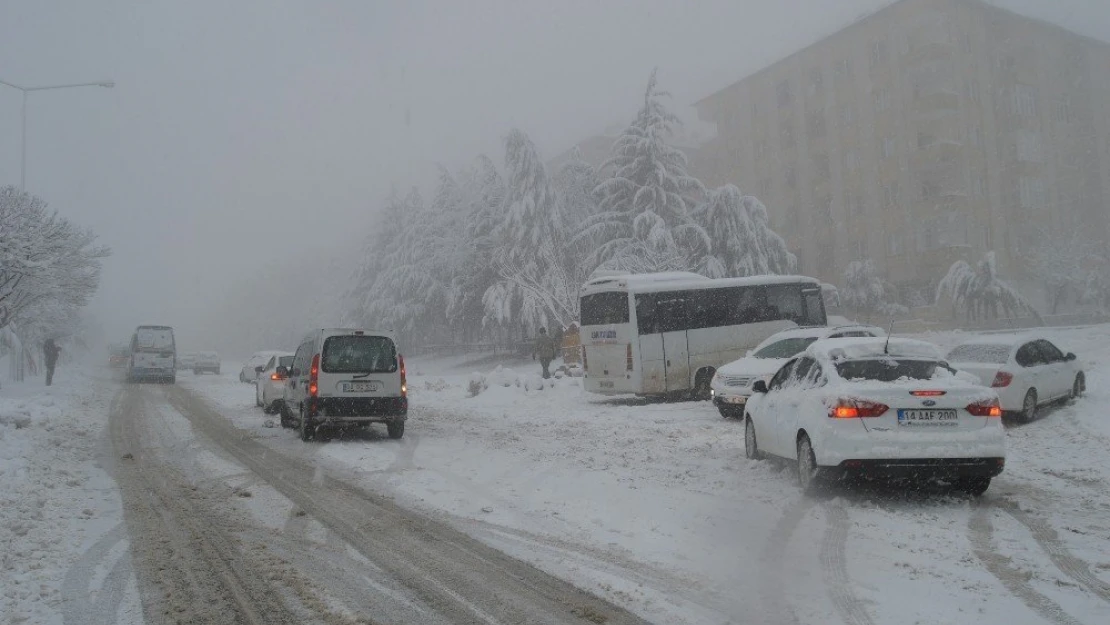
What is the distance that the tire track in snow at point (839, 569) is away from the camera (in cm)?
491

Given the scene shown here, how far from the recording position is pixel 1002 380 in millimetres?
13875

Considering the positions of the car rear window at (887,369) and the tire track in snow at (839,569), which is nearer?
the tire track in snow at (839,569)

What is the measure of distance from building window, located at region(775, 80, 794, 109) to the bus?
146ft

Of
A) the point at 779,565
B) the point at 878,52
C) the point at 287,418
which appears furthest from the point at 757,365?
the point at 878,52

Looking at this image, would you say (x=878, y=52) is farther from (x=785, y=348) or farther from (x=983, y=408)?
(x=983, y=408)

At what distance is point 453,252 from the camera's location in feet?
156

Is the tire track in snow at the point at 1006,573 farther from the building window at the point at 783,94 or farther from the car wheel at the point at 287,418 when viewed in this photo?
the building window at the point at 783,94

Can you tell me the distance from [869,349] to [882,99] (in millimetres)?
51093

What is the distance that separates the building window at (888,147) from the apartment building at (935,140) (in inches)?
6.5

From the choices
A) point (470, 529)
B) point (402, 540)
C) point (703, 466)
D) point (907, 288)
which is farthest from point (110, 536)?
point (907, 288)

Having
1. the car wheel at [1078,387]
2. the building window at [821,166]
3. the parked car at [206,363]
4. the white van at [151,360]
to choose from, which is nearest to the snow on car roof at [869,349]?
the car wheel at [1078,387]

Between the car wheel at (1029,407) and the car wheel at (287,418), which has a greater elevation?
the car wheel at (287,418)

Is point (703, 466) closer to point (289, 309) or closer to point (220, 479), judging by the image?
point (220, 479)

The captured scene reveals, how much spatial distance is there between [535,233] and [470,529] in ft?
115
